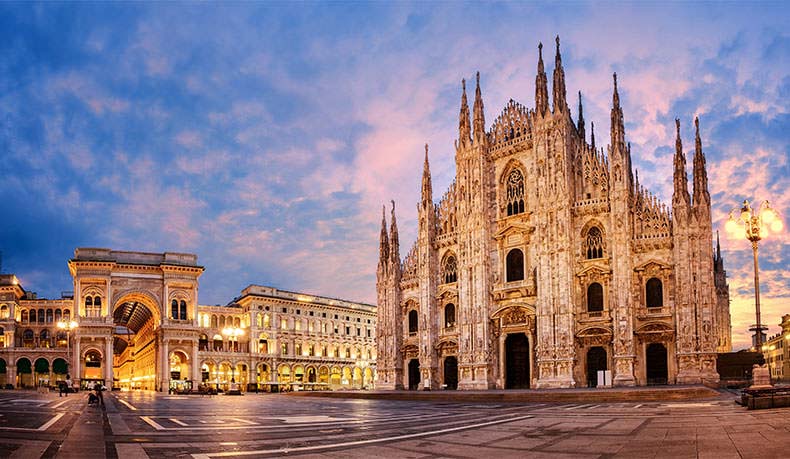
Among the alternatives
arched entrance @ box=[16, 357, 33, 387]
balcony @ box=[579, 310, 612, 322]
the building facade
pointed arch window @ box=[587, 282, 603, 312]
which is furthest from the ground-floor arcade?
the building facade

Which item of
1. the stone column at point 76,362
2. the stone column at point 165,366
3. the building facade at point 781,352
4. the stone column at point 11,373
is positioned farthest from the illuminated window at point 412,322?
the building facade at point 781,352

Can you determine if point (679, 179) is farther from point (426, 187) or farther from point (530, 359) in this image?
point (426, 187)

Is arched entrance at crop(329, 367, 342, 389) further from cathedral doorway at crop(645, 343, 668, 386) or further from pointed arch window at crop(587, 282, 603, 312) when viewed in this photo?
cathedral doorway at crop(645, 343, 668, 386)

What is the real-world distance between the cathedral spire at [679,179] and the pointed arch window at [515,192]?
12535 mm

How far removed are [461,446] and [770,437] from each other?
5.75 m

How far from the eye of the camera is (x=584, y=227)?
50.2 metres

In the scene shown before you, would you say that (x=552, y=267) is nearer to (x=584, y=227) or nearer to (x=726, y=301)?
(x=584, y=227)

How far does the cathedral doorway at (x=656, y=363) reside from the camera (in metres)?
45.8

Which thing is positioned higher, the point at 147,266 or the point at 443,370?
the point at 147,266

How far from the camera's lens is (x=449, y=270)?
59.3 m

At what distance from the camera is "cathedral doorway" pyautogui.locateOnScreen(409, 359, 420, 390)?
60938 mm

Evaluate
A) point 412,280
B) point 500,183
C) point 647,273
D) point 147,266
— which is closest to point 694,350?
point 647,273

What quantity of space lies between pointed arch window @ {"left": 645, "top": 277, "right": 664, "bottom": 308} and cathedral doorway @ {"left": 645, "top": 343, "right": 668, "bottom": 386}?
2.88m

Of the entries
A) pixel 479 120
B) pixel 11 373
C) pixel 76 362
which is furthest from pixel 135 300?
pixel 479 120
